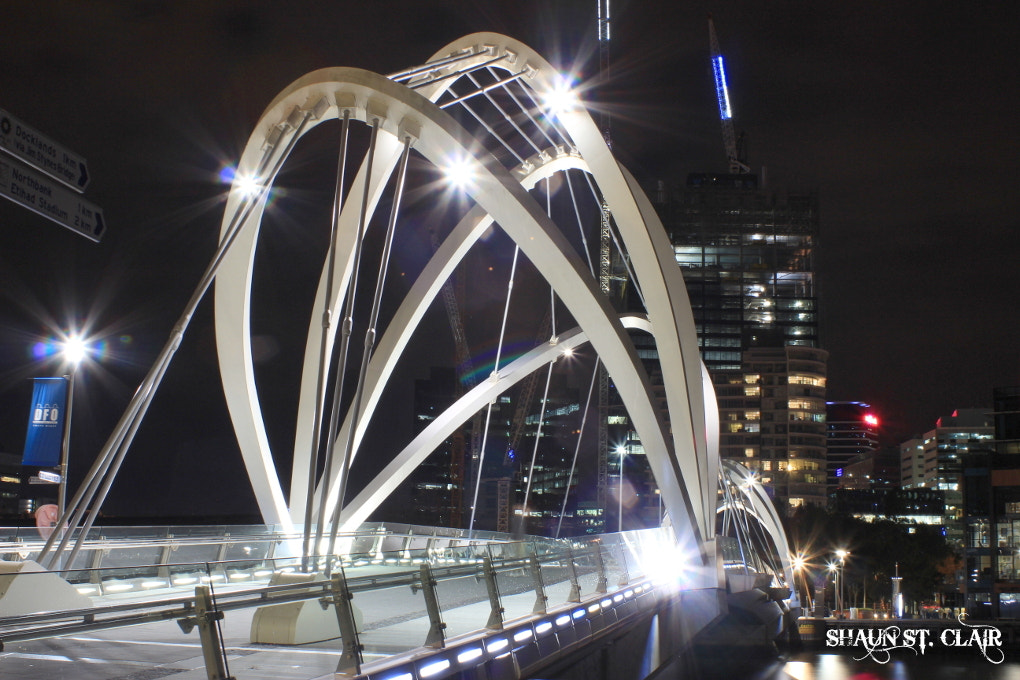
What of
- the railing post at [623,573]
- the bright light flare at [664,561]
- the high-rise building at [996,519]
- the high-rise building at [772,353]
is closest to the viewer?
the railing post at [623,573]

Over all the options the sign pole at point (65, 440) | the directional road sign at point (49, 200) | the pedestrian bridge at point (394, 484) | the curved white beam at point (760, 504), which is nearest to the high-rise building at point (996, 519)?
the curved white beam at point (760, 504)

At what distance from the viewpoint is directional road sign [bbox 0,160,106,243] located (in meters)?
7.59

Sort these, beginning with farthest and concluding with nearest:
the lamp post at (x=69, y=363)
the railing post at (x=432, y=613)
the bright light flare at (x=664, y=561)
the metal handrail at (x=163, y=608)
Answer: the bright light flare at (x=664, y=561) < the lamp post at (x=69, y=363) < the railing post at (x=432, y=613) < the metal handrail at (x=163, y=608)

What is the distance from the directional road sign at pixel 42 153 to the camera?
750cm

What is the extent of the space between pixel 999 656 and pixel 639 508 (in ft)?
271

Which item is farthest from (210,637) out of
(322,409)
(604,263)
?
(604,263)

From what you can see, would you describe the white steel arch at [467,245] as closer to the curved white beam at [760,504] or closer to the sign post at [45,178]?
the sign post at [45,178]

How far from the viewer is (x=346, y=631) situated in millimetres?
7559

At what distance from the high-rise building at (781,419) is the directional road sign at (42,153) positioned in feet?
501

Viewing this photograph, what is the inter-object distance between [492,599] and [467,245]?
2104 centimetres

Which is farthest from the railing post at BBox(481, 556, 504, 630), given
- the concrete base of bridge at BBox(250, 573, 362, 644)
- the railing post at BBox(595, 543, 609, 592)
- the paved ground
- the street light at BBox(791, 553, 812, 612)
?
the street light at BBox(791, 553, 812, 612)

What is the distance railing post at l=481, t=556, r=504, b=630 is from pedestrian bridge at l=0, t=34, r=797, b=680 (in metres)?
0.03

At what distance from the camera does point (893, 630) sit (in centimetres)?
6131

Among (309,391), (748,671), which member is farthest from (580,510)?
(309,391)
